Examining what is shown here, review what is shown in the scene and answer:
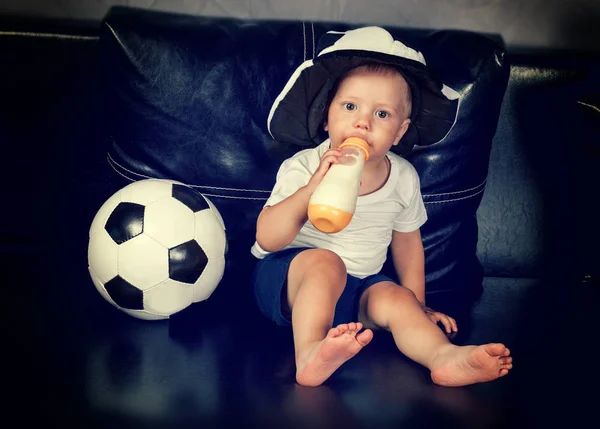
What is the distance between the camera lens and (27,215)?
1529 millimetres


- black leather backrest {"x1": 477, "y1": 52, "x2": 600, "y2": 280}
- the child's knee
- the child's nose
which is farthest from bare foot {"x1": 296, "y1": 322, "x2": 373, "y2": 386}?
black leather backrest {"x1": 477, "y1": 52, "x2": 600, "y2": 280}

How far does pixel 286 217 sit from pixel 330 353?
289mm

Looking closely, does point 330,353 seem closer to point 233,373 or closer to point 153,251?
point 233,373

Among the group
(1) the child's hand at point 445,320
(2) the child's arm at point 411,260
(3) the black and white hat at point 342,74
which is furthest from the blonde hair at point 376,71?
(1) the child's hand at point 445,320

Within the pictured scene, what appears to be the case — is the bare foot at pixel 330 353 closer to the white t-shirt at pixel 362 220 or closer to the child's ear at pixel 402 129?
the white t-shirt at pixel 362 220

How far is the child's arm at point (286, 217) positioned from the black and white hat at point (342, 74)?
7.1 inches

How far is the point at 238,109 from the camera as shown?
1.41m

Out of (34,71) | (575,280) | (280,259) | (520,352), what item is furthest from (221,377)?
(575,280)

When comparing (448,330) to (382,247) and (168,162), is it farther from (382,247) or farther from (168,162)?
(168,162)

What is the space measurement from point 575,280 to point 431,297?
0.40 metres

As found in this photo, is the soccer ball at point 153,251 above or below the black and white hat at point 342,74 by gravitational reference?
below

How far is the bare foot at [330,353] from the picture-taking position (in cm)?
101

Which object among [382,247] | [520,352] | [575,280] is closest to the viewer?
[520,352]

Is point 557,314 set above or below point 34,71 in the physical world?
below
